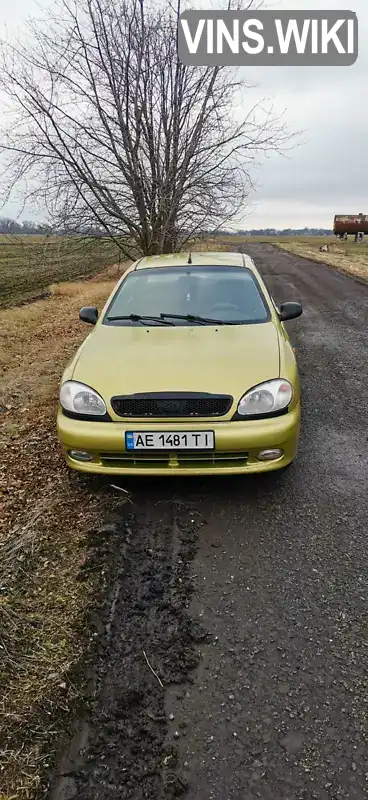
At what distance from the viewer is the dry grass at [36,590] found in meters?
1.80

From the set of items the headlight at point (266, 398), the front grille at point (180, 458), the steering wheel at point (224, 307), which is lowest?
the front grille at point (180, 458)

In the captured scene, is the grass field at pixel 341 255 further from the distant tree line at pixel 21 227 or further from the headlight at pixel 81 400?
the headlight at pixel 81 400

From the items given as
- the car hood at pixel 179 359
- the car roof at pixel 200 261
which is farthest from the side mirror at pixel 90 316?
the car roof at pixel 200 261

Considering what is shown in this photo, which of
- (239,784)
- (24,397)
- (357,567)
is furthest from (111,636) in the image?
(24,397)

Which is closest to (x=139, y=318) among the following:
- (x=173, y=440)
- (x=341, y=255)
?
(x=173, y=440)

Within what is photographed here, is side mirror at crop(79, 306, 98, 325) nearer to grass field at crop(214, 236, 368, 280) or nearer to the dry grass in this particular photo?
the dry grass

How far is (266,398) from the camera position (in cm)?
330

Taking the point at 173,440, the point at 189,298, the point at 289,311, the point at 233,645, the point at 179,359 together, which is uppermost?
the point at 189,298

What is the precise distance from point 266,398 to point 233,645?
156 centimetres

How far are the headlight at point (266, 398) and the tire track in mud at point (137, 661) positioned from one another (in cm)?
76

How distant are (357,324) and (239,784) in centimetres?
905

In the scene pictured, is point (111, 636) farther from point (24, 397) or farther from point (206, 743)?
point (24, 397)

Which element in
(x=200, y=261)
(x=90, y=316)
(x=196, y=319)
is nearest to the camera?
(x=196, y=319)

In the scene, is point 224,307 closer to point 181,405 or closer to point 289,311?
point 289,311
